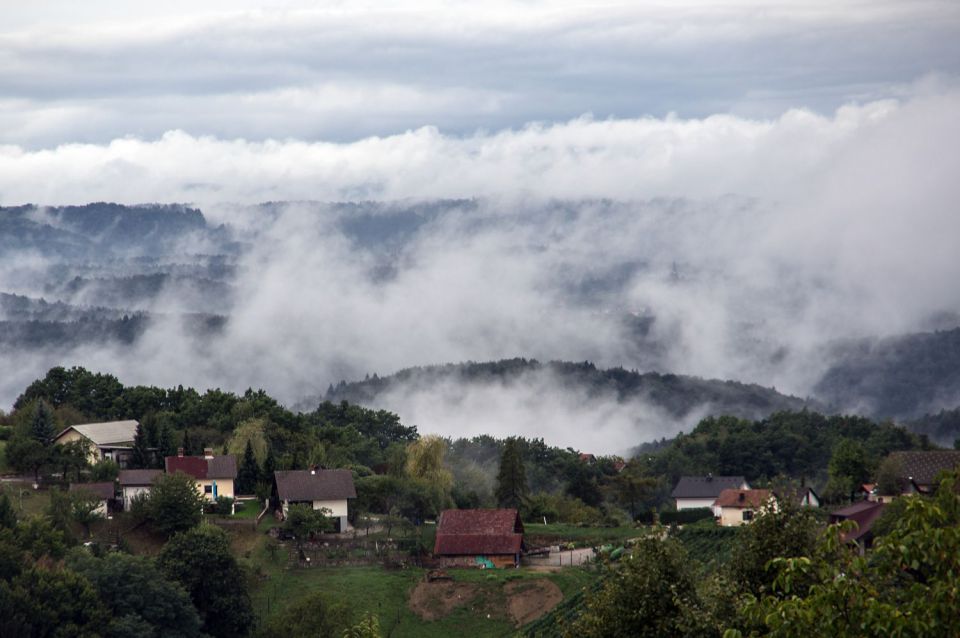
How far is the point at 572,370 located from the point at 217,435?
351 feet

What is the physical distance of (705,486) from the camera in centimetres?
7150

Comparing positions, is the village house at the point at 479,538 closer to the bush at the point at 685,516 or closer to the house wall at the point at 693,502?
the bush at the point at 685,516

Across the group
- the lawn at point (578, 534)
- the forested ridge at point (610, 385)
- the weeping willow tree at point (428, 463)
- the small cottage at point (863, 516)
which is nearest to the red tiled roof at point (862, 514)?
the small cottage at point (863, 516)

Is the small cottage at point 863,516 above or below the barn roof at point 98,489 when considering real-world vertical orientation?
below

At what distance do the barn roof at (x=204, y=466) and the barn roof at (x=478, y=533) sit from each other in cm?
1101

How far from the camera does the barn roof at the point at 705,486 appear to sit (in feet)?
232

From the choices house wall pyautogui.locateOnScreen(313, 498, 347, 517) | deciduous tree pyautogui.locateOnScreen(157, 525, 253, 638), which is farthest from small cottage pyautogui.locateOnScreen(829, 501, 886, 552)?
deciduous tree pyautogui.locateOnScreen(157, 525, 253, 638)

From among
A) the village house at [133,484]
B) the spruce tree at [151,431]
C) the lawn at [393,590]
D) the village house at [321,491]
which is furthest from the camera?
the spruce tree at [151,431]

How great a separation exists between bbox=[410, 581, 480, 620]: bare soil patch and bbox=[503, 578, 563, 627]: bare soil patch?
157 cm

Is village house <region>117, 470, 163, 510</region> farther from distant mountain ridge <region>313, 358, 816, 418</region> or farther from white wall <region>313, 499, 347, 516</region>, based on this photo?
distant mountain ridge <region>313, 358, 816, 418</region>

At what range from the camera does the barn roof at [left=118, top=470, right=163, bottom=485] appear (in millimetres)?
56531

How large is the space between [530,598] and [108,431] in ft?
87.9

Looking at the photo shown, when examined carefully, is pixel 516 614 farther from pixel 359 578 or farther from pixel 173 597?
pixel 173 597

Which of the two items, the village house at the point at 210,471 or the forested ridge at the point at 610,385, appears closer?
the village house at the point at 210,471
